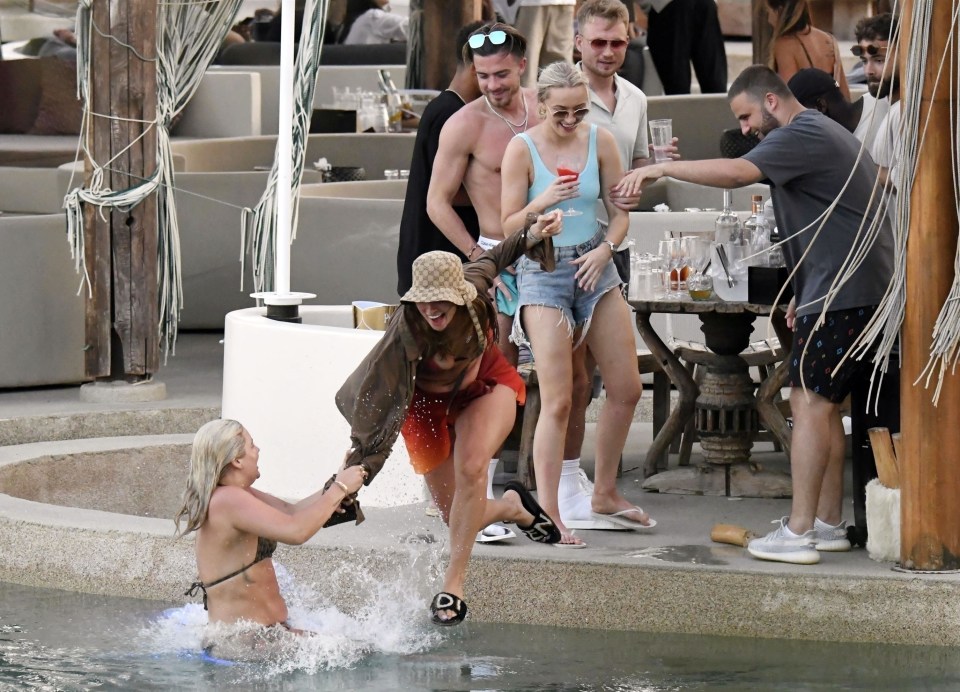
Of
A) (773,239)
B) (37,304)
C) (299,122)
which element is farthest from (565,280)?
(37,304)

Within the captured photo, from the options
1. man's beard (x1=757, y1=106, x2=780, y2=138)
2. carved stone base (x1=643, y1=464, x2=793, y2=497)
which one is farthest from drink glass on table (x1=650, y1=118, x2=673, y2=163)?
carved stone base (x1=643, y1=464, x2=793, y2=497)

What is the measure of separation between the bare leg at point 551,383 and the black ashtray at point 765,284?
0.91 m

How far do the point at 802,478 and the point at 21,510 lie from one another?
3080 millimetres

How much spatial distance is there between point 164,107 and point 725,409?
365 cm

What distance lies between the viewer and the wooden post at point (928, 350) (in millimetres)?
5555

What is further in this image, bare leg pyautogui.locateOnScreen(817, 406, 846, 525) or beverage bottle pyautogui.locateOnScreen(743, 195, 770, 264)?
beverage bottle pyautogui.locateOnScreen(743, 195, 770, 264)

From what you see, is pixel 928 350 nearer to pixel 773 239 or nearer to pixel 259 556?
pixel 773 239

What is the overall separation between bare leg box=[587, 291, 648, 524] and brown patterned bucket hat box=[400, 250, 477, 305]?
1144 millimetres

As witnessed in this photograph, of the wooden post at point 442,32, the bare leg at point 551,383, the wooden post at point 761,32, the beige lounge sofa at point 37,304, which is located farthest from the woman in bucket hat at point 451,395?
the wooden post at point 761,32

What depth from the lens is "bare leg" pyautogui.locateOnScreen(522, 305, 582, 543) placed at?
20.1ft

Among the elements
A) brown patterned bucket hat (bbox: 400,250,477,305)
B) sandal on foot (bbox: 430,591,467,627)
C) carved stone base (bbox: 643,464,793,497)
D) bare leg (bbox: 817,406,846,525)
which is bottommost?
sandal on foot (bbox: 430,591,467,627)

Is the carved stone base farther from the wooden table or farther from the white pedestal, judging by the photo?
the white pedestal

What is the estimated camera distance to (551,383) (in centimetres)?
Answer: 612

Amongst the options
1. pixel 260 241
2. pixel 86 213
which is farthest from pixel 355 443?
pixel 86 213
